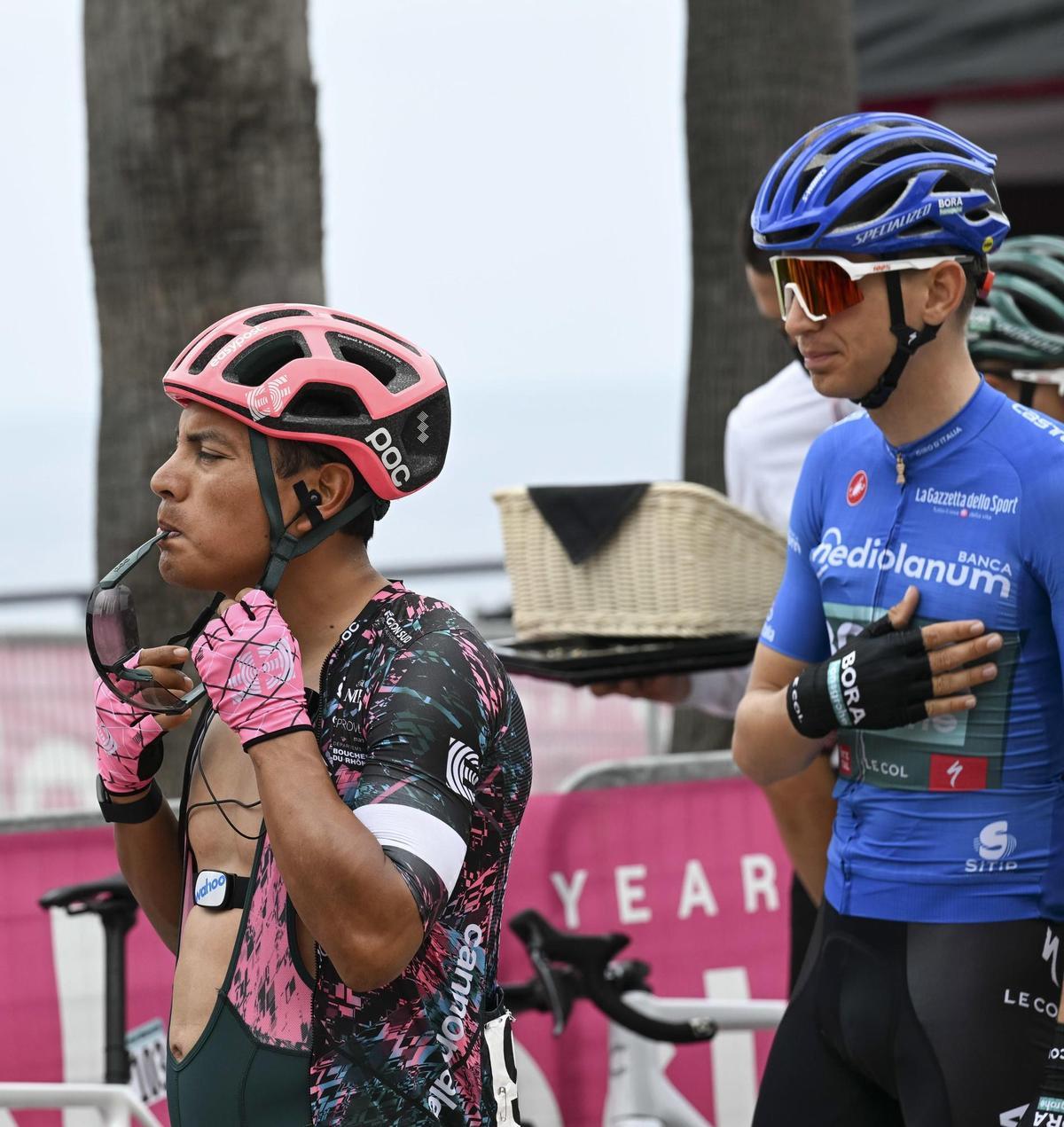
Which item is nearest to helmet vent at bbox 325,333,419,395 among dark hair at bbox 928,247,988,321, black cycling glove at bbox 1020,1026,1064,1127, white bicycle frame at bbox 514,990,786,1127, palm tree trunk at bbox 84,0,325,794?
dark hair at bbox 928,247,988,321

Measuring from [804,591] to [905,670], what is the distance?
1.36 ft

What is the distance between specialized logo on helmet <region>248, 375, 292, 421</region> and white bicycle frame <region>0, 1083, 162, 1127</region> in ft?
6.04

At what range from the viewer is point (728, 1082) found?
522 cm

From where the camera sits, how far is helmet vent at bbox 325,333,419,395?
8.21 feet

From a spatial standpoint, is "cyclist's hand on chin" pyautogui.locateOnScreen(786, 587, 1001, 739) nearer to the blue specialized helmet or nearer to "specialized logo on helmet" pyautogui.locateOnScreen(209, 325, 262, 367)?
the blue specialized helmet

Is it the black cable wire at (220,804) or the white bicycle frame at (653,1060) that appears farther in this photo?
the white bicycle frame at (653,1060)

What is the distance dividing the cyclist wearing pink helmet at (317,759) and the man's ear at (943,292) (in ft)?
2.87

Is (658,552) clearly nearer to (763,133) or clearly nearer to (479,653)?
(479,653)

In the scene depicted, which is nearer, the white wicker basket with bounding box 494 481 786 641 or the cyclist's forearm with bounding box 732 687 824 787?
the cyclist's forearm with bounding box 732 687 824 787

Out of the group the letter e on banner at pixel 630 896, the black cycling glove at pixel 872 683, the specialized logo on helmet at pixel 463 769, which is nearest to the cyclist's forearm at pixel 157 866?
the specialized logo on helmet at pixel 463 769

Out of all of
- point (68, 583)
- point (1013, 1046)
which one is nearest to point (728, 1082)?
point (1013, 1046)

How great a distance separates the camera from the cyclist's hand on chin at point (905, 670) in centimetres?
282

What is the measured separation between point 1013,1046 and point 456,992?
1.03 meters

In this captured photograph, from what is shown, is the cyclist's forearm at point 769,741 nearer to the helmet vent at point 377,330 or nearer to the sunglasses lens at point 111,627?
the helmet vent at point 377,330
